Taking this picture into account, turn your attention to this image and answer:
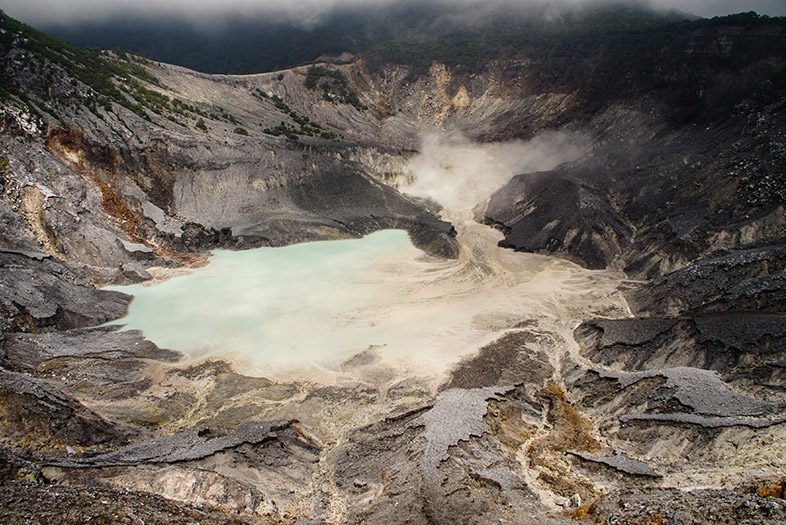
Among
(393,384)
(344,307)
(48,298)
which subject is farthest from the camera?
(344,307)

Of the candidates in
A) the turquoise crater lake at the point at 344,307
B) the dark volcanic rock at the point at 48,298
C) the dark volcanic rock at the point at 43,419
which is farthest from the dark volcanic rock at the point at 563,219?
the dark volcanic rock at the point at 43,419

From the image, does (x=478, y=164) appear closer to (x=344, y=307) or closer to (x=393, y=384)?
(x=344, y=307)

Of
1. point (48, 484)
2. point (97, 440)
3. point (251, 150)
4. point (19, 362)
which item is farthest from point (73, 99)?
point (48, 484)

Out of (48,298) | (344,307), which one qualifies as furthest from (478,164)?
(48,298)

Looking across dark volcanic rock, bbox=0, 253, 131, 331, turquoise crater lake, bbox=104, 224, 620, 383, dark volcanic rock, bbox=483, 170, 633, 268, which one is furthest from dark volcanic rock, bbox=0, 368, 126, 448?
dark volcanic rock, bbox=483, 170, 633, 268

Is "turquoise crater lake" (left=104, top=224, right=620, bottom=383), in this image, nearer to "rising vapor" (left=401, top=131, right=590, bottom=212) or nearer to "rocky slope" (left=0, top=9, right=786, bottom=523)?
"rocky slope" (left=0, top=9, right=786, bottom=523)

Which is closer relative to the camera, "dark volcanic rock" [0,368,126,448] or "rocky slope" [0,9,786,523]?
"rocky slope" [0,9,786,523]

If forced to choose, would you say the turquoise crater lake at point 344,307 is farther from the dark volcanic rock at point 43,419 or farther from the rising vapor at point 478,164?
the rising vapor at point 478,164

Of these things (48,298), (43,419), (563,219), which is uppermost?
(563,219)

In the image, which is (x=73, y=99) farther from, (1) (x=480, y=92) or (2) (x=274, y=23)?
(2) (x=274, y=23)
